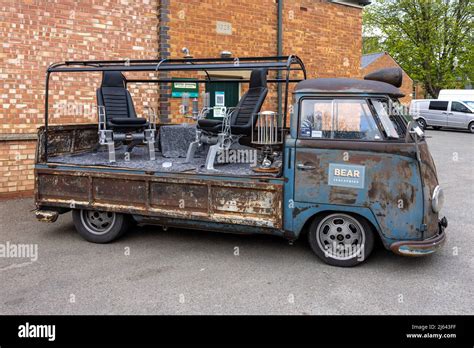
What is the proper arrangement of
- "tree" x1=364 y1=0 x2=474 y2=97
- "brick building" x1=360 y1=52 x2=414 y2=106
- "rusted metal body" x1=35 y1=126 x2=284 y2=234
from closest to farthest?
"rusted metal body" x1=35 y1=126 x2=284 y2=234
"brick building" x1=360 y1=52 x2=414 y2=106
"tree" x1=364 y1=0 x2=474 y2=97

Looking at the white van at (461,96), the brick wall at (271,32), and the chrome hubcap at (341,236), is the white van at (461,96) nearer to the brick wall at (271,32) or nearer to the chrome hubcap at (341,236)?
the brick wall at (271,32)

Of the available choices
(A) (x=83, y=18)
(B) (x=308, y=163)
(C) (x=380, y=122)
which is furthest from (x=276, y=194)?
(A) (x=83, y=18)

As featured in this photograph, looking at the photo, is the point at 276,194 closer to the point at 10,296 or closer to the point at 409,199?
the point at 409,199

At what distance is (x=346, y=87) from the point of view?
5.13 m

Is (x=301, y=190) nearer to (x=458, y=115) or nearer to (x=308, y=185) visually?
(x=308, y=185)

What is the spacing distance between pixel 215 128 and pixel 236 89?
497 cm

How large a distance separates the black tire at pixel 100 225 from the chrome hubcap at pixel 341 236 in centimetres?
274

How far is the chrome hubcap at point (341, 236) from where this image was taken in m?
5.07

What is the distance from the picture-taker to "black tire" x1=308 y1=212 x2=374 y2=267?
5.03 meters

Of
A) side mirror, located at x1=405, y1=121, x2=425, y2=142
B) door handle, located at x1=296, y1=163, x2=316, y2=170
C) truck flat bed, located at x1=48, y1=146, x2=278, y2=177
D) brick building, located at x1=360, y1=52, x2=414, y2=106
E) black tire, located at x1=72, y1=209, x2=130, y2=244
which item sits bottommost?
black tire, located at x1=72, y1=209, x2=130, y2=244

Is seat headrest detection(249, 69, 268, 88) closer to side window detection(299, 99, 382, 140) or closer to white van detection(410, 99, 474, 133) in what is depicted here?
side window detection(299, 99, 382, 140)

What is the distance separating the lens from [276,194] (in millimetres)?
5160

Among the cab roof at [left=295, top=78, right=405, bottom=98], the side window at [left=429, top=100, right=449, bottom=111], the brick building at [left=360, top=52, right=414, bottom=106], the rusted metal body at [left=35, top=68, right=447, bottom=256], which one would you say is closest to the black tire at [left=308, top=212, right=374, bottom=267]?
the rusted metal body at [left=35, top=68, right=447, bottom=256]

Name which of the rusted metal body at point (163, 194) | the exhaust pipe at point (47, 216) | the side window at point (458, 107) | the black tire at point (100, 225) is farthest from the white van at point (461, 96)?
the exhaust pipe at point (47, 216)
